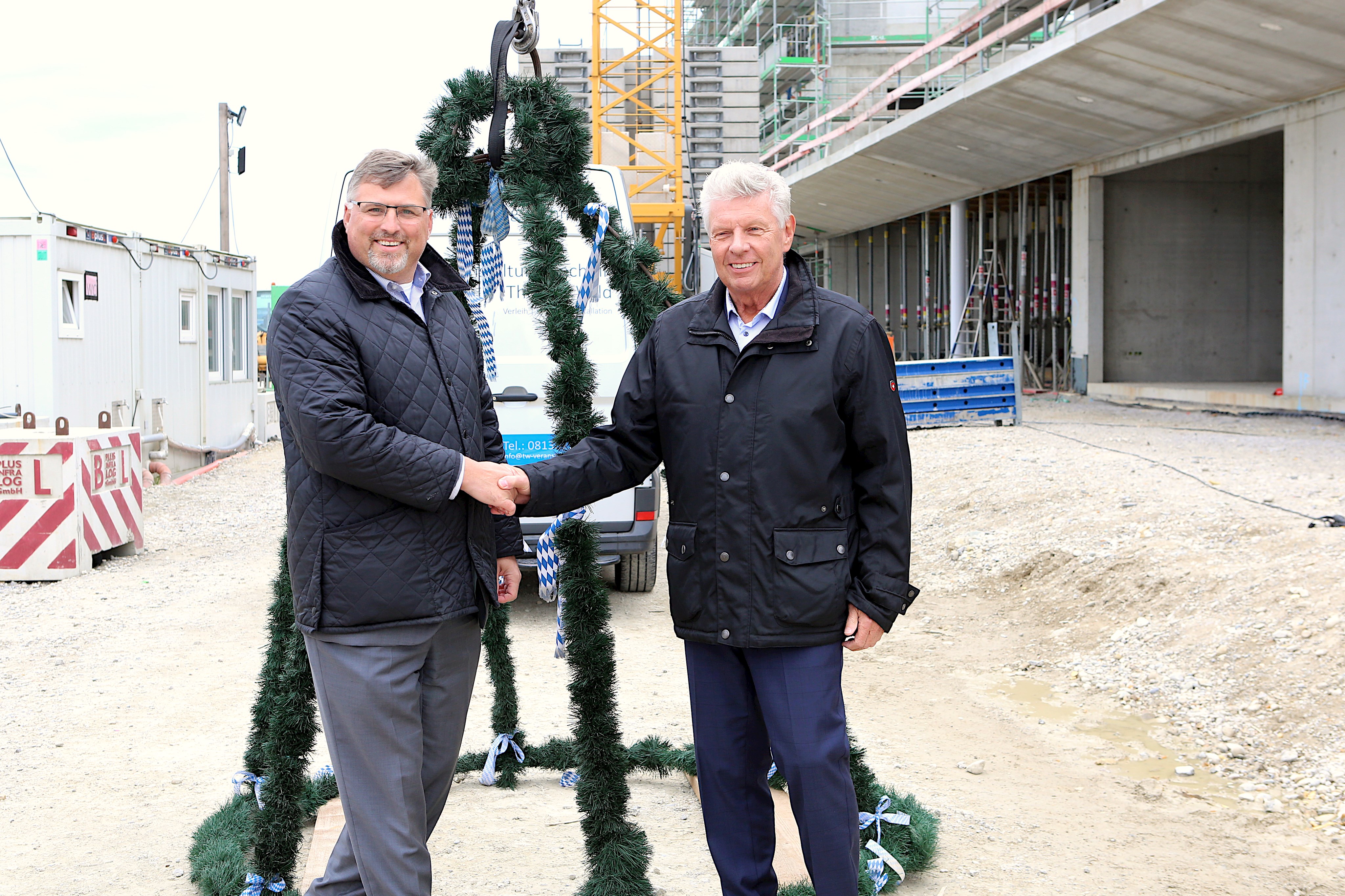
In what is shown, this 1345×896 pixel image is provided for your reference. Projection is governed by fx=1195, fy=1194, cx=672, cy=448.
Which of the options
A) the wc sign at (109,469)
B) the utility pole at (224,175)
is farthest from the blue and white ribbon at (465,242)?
the utility pole at (224,175)

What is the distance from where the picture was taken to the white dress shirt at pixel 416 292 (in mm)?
2707

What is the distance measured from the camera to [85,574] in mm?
9281

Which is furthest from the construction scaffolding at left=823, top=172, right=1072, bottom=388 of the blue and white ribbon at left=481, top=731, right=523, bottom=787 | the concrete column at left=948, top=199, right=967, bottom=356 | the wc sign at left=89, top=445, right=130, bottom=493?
the blue and white ribbon at left=481, top=731, right=523, bottom=787

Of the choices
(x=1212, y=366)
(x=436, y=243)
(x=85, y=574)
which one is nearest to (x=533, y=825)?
(x=436, y=243)

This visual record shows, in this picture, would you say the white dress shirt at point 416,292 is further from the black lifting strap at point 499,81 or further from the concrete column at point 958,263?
the concrete column at point 958,263

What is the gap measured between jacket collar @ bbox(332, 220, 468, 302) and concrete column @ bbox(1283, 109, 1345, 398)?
56.7 ft

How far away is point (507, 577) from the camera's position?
10.4 feet

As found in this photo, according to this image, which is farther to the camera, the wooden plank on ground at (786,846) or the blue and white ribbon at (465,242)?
the blue and white ribbon at (465,242)

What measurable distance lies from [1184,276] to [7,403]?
21.3 metres

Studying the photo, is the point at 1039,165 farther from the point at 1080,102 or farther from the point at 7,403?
the point at 7,403

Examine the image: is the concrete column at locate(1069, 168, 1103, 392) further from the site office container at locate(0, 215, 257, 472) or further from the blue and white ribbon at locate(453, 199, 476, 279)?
the blue and white ribbon at locate(453, 199, 476, 279)

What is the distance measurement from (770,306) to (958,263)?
28811 mm

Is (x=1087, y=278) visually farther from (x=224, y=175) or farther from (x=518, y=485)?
(x=518, y=485)

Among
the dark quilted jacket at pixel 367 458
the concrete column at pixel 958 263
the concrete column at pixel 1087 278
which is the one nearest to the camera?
the dark quilted jacket at pixel 367 458
